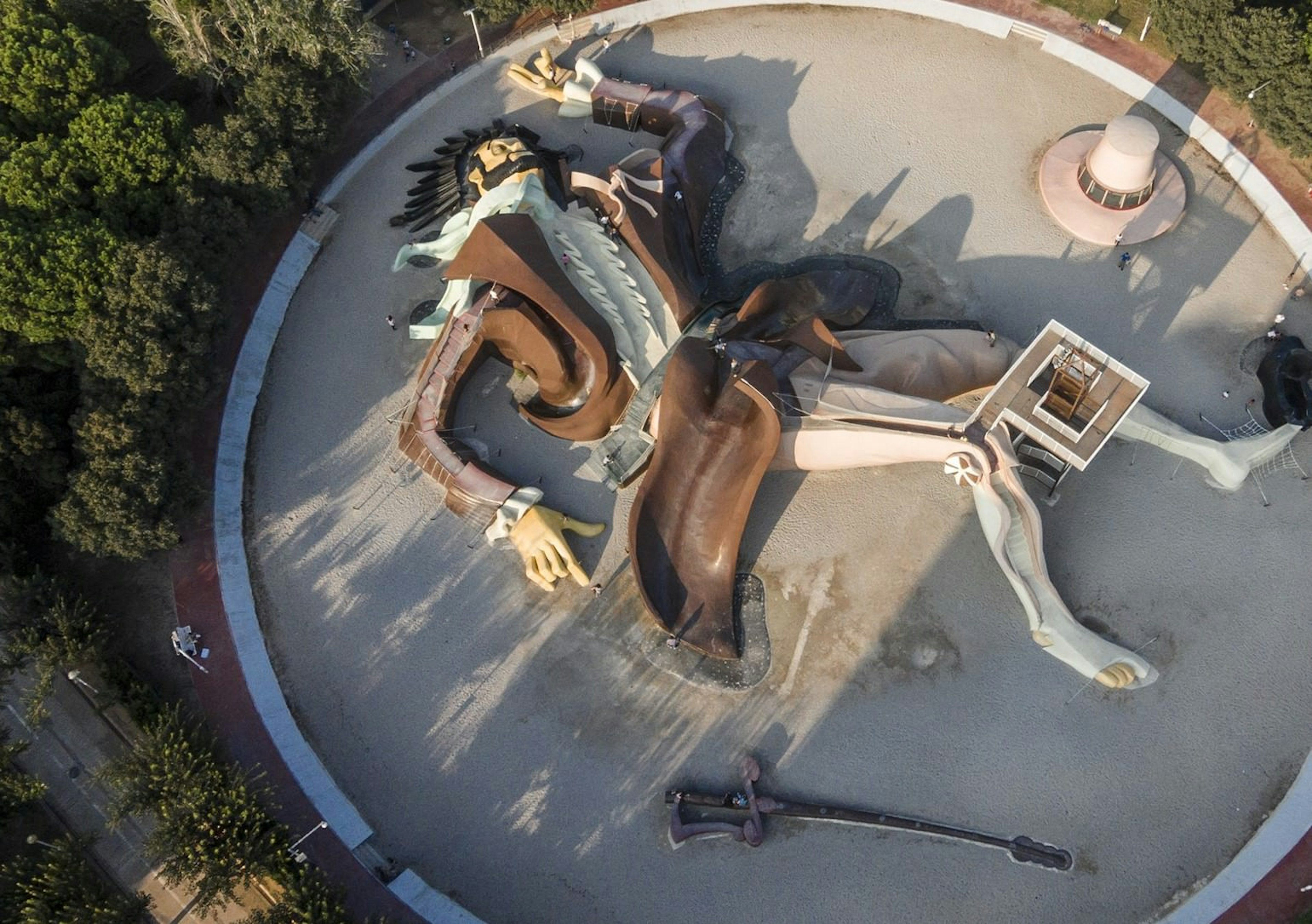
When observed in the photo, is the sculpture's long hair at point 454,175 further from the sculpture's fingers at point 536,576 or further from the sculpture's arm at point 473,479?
the sculpture's fingers at point 536,576

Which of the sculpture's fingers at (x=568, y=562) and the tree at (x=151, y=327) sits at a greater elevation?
the tree at (x=151, y=327)

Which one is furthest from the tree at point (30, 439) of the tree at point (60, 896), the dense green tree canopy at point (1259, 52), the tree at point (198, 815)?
the dense green tree canopy at point (1259, 52)

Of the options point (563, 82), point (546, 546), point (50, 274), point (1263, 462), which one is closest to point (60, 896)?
point (546, 546)

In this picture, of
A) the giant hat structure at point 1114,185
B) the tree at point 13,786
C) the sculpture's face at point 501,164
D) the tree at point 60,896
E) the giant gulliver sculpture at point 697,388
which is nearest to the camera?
the tree at point 60,896

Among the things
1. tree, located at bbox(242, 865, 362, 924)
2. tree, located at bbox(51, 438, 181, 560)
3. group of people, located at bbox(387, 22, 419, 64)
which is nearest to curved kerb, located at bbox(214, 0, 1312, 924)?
group of people, located at bbox(387, 22, 419, 64)

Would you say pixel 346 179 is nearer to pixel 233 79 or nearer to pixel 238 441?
pixel 233 79
